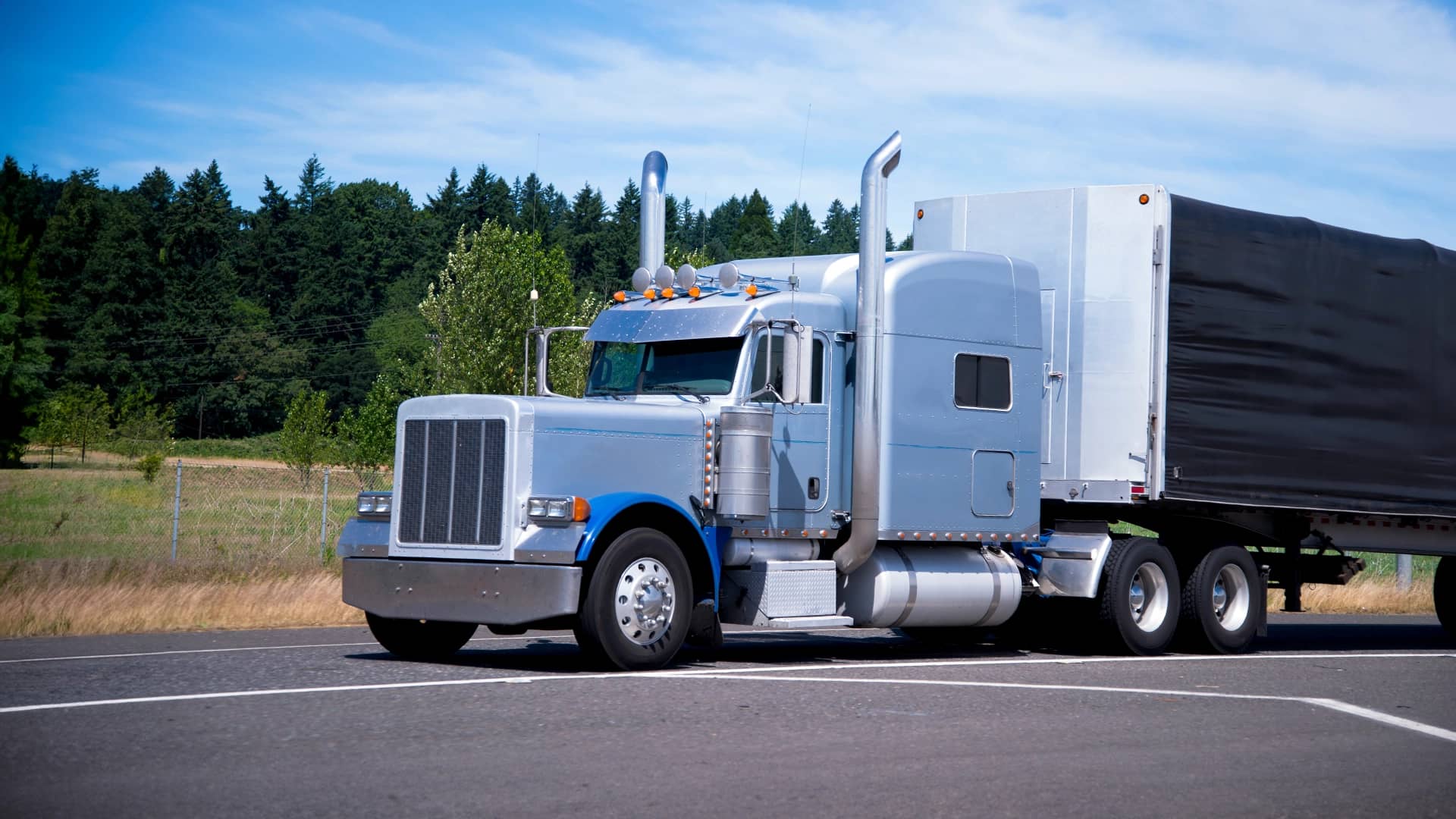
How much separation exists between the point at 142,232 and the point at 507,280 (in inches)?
2983

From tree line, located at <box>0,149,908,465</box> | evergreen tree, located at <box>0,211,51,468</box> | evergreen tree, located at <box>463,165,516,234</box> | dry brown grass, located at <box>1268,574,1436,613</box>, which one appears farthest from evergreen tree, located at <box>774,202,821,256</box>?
dry brown grass, located at <box>1268,574,1436,613</box>

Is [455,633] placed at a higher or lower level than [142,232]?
lower

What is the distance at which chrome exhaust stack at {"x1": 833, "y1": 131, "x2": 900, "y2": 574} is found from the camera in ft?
43.2

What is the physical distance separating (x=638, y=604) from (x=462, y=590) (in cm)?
128

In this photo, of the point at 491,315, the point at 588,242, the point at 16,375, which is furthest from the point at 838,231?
the point at 491,315

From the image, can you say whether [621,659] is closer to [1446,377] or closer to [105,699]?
[105,699]

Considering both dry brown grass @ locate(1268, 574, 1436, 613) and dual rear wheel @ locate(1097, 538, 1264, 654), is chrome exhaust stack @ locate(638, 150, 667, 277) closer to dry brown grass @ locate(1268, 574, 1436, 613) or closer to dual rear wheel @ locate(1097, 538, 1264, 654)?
dual rear wheel @ locate(1097, 538, 1264, 654)

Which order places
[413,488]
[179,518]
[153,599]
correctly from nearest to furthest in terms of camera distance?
[413,488]
[153,599]
[179,518]

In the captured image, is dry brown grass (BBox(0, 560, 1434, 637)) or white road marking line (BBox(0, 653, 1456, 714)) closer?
white road marking line (BBox(0, 653, 1456, 714))

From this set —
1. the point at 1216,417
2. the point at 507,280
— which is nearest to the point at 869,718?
the point at 1216,417

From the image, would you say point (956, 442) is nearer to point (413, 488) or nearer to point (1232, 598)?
point (1232, 598)

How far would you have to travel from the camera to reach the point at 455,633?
12.9 metres

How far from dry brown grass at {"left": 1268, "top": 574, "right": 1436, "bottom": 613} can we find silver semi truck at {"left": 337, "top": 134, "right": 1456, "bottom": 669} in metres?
6.52

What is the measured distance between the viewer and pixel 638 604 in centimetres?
1168
